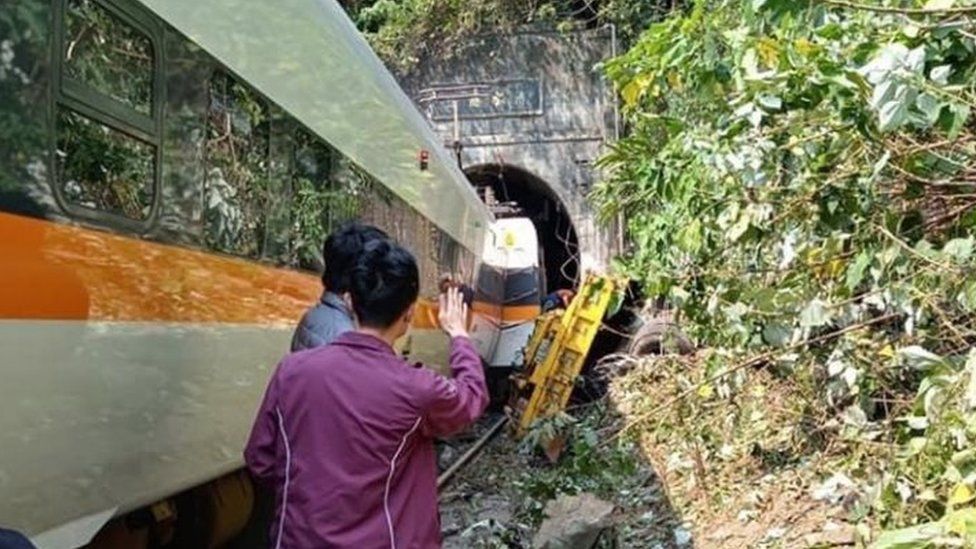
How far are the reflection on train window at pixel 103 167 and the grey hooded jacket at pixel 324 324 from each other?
567mm

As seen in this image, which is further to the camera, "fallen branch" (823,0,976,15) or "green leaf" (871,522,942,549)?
"fallen branch" (823,0,976,15)

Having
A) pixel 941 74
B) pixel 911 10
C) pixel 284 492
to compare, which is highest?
pixel 911 10

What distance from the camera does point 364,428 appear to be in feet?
7.00

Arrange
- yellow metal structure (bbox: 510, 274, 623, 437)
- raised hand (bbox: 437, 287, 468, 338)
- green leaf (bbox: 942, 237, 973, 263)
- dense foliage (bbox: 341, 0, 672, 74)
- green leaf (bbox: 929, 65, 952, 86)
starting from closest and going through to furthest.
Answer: raised hand (bbox: 437, 287, 468, 338) → green leaf (bbox: 929, 65, 952, 86) → green leaf (bbox: 942, 237, 973, 263) → yellow metal structure (bbox: 510, 274, 623, 437) → dense foliage (bbox: 341, 0, 672, 74)

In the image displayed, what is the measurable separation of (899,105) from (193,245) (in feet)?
7.04

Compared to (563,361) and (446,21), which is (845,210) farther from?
(446,21)

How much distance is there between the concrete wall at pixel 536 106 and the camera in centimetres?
1560

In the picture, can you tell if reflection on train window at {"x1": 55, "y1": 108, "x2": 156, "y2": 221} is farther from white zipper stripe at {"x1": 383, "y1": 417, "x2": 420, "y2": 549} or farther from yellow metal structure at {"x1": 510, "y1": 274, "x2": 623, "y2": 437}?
yellow metal structure at {"x1": 510, "y1": 274, "x2": 623, "y2": 437}

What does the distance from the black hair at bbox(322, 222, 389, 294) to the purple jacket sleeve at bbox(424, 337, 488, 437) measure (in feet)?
0.97

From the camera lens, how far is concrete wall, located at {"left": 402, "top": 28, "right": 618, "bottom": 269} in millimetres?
15602

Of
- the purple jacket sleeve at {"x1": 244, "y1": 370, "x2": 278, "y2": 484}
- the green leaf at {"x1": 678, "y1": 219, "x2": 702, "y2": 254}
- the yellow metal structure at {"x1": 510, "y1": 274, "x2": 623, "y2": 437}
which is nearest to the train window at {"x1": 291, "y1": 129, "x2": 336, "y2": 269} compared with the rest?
the green leaf at {"x1": 678, "y1": 219, "x2": 702, "y2": 254}

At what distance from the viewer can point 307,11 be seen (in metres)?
4.39

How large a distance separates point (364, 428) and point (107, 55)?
4.59 feet

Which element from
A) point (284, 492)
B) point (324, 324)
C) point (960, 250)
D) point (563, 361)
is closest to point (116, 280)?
point (324, 324)
